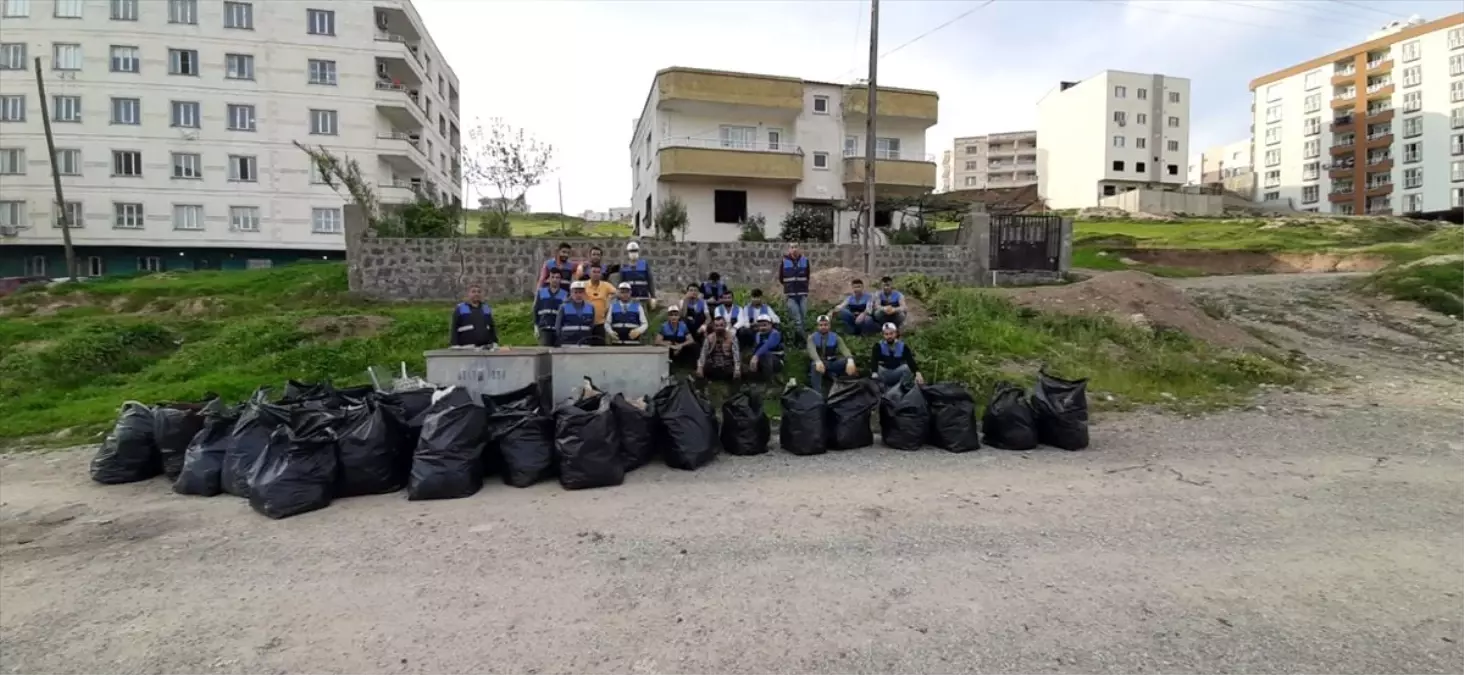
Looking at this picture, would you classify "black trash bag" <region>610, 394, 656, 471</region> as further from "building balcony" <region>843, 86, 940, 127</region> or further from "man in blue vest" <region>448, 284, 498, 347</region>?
"building balcony" <region>843, 86, 940, 127</region>

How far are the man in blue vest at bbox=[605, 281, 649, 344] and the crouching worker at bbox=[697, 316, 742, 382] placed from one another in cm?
75

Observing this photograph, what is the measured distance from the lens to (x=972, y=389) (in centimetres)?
905

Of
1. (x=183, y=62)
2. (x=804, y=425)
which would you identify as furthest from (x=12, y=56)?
(x=804, y=425)

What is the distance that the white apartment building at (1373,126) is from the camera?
57.3 meters

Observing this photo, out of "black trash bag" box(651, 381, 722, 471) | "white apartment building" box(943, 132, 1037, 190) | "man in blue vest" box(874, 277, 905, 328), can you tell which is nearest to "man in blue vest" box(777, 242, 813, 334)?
"man in blue vest" box(874, 277, 905, 328)

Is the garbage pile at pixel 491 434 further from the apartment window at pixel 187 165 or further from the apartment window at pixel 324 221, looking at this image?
the apartment window at pixel 187 165

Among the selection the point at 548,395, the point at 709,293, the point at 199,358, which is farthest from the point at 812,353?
the point at 199,358

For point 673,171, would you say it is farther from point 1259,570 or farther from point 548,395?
point 1259,570

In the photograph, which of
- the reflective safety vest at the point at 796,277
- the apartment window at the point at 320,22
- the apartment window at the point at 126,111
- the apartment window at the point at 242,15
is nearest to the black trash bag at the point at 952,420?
the reflective safety vest at the point at 796,277

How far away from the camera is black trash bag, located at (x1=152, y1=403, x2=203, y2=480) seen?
6.20 meters

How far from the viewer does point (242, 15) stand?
108 feet

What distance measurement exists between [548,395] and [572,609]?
4.20 meters

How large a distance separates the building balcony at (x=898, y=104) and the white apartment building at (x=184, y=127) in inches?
691

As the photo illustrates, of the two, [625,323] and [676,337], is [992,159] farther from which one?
[625,323]
